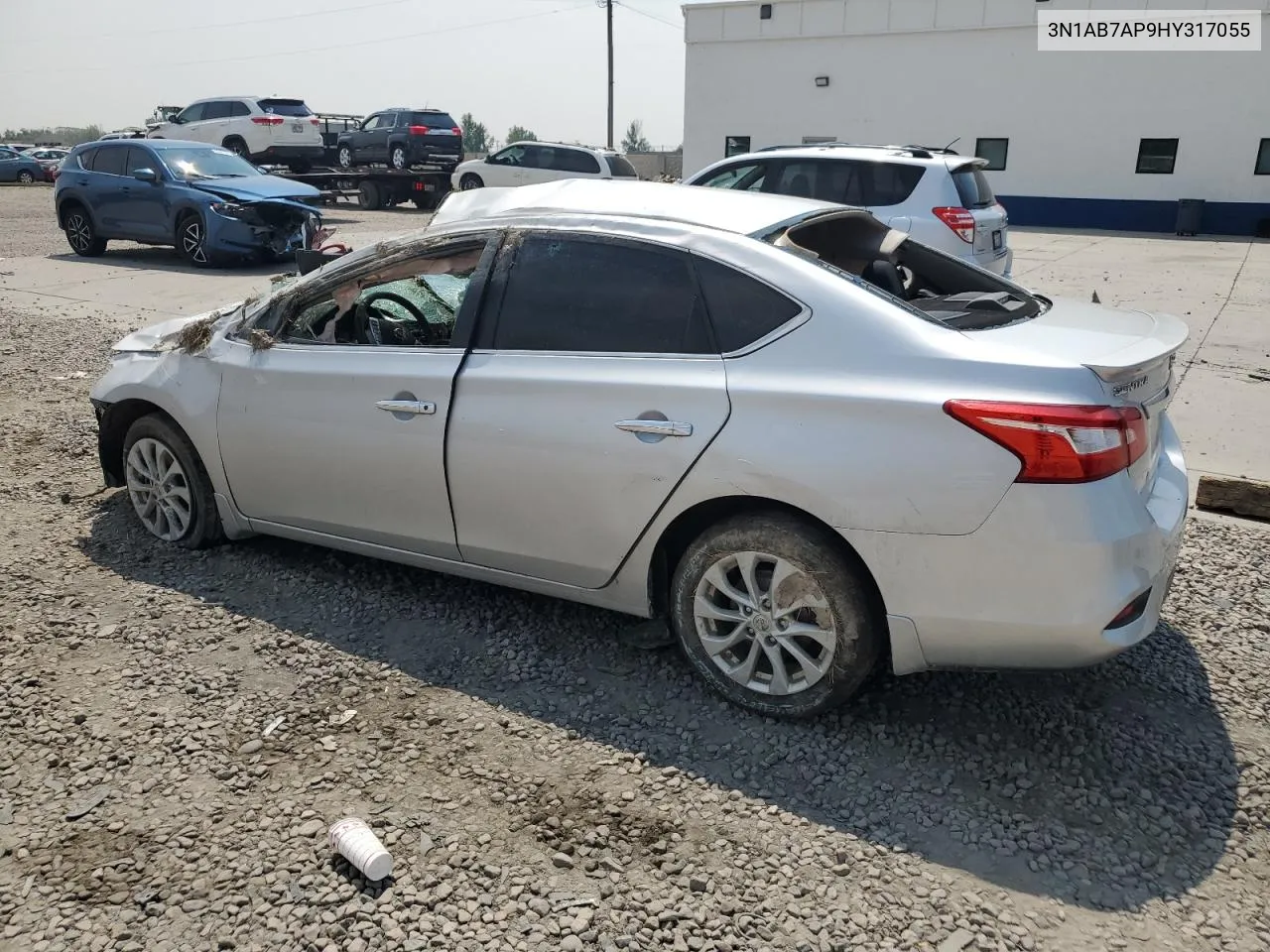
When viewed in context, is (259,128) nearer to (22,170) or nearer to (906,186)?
(906,186)

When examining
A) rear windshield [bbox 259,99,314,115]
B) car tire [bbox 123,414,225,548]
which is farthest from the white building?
car tire [bbox 123,414,225,548]

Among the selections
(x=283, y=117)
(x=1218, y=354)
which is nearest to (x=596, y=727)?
(x=1218, y=354)

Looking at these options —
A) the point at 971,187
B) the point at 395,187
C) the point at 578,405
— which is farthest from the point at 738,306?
the point at 395,187

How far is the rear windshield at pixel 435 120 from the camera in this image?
25328mm

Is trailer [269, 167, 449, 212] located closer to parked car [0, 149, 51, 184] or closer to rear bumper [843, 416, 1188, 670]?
rear bumper [843, 416, 1188, 670]

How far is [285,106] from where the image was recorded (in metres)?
Result: 24.7

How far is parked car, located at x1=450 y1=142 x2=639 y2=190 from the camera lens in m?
22.1

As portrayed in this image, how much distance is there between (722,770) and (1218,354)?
7.90 meters

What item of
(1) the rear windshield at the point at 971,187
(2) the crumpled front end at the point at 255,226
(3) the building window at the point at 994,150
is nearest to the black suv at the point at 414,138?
(2) the crumpled front end at the point at 255,226

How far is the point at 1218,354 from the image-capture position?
8.95 meters

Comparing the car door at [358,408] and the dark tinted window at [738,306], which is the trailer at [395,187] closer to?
the car door at [358,408]

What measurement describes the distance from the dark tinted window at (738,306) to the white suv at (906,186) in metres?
6.07

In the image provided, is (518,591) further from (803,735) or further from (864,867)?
(864,867)

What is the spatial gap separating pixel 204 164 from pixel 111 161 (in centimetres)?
149
